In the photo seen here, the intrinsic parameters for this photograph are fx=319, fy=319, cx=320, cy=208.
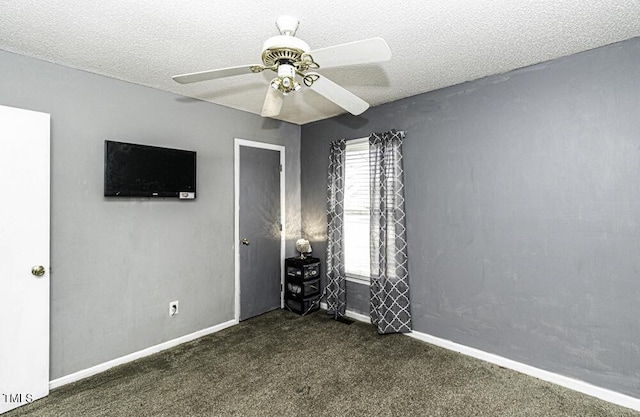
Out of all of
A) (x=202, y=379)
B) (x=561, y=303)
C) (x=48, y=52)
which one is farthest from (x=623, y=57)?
(x=48, y=52)

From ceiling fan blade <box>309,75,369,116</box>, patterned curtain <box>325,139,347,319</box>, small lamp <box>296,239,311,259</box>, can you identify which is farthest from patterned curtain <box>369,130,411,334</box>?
ceiling fan blade <box>309,75,369,116</box>

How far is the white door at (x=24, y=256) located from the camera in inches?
84.4

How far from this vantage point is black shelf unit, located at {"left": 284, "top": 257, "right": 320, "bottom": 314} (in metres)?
3.86

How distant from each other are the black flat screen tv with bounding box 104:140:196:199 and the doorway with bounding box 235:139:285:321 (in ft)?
2.10

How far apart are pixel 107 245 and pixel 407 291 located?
280cm

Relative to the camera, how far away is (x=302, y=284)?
3.83 m

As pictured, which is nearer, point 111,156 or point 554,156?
point 554,156

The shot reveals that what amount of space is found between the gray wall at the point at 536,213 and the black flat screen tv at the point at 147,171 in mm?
2212

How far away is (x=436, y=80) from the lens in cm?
286

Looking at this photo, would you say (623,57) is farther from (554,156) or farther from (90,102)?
(90,102)

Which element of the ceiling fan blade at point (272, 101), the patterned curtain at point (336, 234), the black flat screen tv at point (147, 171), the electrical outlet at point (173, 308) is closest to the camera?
Result: the ceiling fan blade at point (272, 101)

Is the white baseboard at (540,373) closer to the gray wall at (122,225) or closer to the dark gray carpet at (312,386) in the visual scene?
the dark gray carpet at (312,386)

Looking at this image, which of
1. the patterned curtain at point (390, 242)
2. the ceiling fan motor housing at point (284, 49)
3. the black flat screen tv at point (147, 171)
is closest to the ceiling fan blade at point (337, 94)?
the ceiling fan motor housing at point (284, 49)

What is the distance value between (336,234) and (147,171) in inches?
82.8
